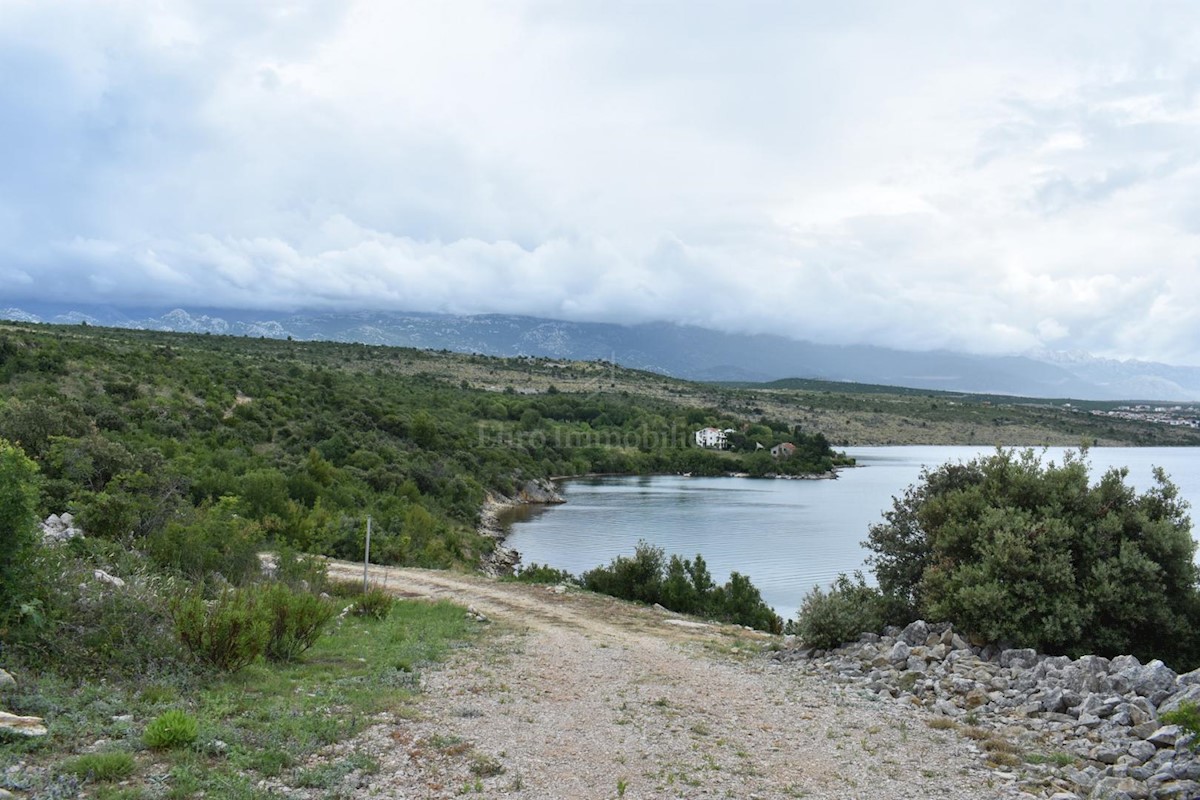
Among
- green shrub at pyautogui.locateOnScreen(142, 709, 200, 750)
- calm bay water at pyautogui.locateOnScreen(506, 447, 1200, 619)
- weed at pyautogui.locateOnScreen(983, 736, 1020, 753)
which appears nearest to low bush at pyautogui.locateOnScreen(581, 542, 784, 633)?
calm bay water at pyautogui.locateOnScreen(506, 447, 1200, 619)

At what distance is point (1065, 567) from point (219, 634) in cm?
1057

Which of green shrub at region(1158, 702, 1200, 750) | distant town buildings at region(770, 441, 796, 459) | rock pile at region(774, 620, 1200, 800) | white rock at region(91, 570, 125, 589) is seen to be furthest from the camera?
distant town buildings at region(770, 441, 796, 459)

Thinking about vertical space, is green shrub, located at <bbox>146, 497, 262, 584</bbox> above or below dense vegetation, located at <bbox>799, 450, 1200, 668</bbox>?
below

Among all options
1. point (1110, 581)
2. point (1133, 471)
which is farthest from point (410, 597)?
point (1133, 471)

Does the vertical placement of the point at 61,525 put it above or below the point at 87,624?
below

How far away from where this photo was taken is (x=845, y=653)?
1184cm

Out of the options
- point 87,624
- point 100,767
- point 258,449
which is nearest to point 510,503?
point 258,449

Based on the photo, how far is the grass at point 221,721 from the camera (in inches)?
212

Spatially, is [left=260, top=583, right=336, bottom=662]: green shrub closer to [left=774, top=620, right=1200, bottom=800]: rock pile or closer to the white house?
[left=774, top=620, right=1200, bottom=800]: rock pile

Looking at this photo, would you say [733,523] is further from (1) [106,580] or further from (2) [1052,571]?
(1) [106,580]

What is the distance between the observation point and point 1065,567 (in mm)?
10977

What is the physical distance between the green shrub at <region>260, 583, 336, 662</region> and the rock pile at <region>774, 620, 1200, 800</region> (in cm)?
680

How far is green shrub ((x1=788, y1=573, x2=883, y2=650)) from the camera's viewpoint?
12.2 metres

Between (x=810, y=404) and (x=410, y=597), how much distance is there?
13372 centimetres
